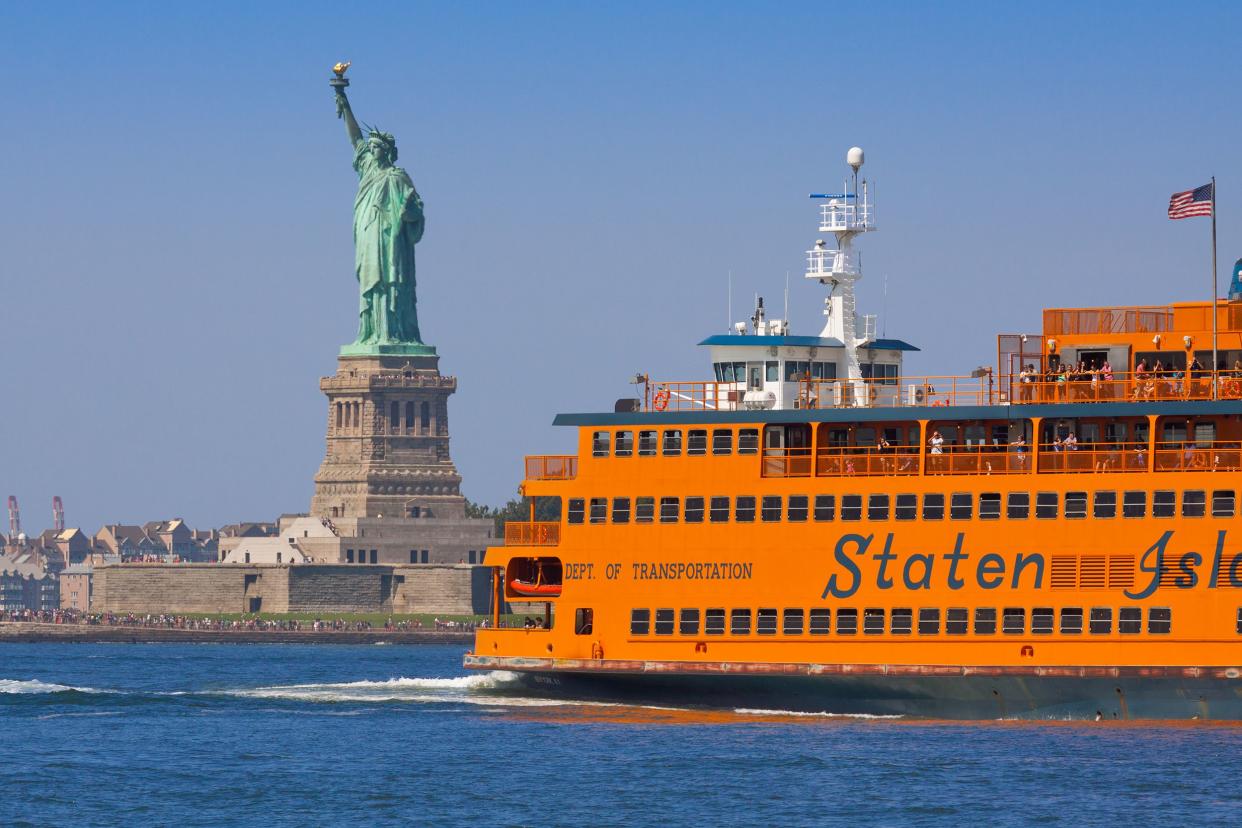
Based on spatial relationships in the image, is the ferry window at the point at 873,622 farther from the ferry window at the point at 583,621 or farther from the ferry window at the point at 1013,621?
the ferry window at the point at 583,621

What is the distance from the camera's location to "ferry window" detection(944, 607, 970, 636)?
57.2 m

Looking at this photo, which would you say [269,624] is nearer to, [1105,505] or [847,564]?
[847,564]

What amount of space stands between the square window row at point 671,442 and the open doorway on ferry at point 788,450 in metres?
0.43

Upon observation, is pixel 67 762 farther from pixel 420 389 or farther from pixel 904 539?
pixel 420 389

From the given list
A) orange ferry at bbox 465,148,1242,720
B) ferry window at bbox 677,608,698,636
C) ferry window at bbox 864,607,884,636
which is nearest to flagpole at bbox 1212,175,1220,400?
orange ferry at bbox 465,148,1242,720

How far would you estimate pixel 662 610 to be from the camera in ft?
200

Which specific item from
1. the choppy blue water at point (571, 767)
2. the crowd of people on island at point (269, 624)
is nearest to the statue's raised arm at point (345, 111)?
the crowd of people on island at point (269, 624)

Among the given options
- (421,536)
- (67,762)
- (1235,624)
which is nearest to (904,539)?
(1235,624)

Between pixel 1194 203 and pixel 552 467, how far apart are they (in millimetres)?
16934

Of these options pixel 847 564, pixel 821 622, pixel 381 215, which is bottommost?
pixel 821 622

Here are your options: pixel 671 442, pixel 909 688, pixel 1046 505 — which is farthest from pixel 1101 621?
pixel 671 442

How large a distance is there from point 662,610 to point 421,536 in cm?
12859

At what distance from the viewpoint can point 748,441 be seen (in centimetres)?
6031

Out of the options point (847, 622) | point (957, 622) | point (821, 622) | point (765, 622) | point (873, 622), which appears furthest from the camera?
point (765, 622)
